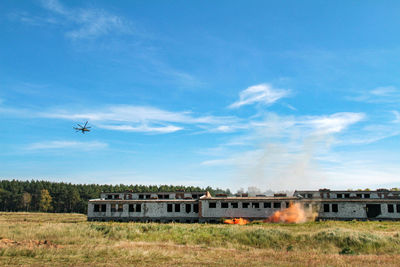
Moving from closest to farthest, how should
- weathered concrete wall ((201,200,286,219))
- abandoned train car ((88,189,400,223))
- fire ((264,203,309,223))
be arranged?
fire ((264,203,309,223))
abandoned train car ((88,189,400,223))
weathered concrete wall ((201,200,286,219))

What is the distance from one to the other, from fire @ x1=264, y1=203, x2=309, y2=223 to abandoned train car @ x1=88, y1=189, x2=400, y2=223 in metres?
0.62

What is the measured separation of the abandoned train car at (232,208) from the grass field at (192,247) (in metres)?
15.0

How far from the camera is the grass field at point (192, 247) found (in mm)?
20719

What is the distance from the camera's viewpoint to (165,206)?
52.7 metres

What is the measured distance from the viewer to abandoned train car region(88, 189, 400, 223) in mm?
50531

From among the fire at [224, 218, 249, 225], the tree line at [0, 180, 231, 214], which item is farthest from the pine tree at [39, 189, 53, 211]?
the fire at [224, 218, 249, 225]

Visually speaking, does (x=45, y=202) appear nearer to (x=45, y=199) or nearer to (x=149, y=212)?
(x=45, y=199)

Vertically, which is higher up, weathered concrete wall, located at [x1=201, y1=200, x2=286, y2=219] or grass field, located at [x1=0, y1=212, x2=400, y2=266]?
weathered concrete wall, located at [x1=201, y1=200, x2=286, y2=219]

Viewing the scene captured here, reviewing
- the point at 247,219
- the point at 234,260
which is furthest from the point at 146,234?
the point at 247,219

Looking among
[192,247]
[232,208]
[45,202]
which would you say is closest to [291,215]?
[232,208]

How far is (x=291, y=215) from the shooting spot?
50031mm

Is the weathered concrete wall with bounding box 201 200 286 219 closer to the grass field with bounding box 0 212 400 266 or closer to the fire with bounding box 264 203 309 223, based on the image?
the fire with bounding box 264 203 309 223

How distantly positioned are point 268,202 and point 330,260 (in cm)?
3016

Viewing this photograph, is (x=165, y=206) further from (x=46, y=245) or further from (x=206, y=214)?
(x=46, y=245)
